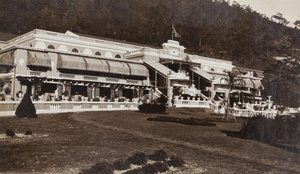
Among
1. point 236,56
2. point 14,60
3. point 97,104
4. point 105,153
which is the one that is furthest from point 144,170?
point 236,56

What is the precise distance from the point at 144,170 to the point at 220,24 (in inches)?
3585

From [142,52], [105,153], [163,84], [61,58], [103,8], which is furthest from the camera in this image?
[103,8]

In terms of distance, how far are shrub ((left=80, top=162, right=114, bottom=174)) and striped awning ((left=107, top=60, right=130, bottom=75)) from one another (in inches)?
1213

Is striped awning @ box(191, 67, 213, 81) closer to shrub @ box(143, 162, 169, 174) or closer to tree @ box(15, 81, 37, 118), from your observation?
tree @ box(15, 81, 37, 118)

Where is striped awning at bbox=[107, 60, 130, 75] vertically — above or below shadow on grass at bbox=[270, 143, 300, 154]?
above

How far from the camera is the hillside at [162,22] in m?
62.7

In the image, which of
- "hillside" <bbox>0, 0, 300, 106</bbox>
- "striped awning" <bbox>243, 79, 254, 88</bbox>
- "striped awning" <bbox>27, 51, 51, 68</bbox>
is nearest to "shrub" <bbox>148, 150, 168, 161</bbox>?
"striped awning" <bbox>27, 51, 51, 68</bbox>

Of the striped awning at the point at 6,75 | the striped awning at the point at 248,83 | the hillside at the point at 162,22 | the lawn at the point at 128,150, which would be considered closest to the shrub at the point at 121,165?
the lawn at the point at 128,150

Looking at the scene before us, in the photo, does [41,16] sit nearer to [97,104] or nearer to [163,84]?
[163,84]

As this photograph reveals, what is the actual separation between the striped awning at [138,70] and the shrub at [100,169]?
3246 centimetres

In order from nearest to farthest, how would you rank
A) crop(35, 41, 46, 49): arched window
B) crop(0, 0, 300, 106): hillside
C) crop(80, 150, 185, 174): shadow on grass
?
crop(80, 150, 185, 174): shadow on grass < crop(35, 41, 46, 49): arched window < crop(0, 0, 300, 106): hillside

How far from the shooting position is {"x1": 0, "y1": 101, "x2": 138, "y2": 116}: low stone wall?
20.1m

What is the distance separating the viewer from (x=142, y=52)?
43.5m

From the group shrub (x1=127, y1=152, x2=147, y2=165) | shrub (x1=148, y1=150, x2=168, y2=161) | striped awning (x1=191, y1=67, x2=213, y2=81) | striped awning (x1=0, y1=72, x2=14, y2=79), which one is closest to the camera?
shrub (x1=127, y1=152, x2=147, y2=165)
